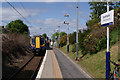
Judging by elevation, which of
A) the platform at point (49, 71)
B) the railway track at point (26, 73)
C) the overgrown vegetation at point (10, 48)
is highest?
the overgrown vegetation at point (10, 48)

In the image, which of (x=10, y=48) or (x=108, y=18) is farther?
(x=10, y=48)

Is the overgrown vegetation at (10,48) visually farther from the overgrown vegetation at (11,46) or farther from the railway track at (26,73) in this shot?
the railway track at (26,73)

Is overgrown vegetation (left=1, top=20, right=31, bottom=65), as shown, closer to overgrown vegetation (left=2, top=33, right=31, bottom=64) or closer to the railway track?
overgrown vegetation (left=2, top=33, right=31, bottom=64)

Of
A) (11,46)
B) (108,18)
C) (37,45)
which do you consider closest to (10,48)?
(11,46)

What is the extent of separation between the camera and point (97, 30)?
2066cm

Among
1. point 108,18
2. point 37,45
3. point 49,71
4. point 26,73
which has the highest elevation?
point 108,18

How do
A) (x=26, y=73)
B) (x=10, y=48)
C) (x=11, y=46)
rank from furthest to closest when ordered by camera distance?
1. (x=11, y=46)
2. (x=10, y=48)
3. (x=26, y=73)

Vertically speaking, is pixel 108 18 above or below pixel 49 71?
above

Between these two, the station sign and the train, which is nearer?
the station sign

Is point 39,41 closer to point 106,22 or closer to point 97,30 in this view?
point 97,30

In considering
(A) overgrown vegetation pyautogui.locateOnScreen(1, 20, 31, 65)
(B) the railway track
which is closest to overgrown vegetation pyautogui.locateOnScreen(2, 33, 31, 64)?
(A) overgrown vegetation pyautogui.locateOnScreen(1, 20, 31, 65)

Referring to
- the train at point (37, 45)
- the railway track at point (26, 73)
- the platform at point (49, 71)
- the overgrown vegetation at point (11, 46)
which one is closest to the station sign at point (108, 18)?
the platform at point (49, 71)

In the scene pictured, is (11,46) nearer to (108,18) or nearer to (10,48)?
(10,48)

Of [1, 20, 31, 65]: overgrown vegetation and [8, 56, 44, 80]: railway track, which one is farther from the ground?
[1, 20, 31, 65]: overgrown vegetation
